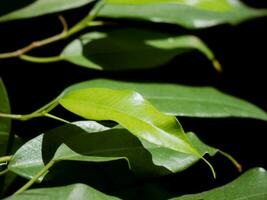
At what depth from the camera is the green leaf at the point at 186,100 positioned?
0.80 m

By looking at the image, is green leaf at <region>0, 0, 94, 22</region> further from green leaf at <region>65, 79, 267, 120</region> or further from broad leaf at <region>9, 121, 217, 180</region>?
broad leaf at <region>9, 121, 217, 180</region>

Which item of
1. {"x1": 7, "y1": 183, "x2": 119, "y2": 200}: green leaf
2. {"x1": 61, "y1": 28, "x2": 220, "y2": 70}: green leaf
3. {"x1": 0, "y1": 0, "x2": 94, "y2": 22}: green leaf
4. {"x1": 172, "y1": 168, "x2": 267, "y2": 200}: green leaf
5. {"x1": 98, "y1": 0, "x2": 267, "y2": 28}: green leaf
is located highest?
{"x1": 0, "y1": 0, "x2": 94, "y2": 22}: green leaf

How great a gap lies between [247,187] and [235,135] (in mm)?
644

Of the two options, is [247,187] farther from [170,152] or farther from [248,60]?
[248,60]

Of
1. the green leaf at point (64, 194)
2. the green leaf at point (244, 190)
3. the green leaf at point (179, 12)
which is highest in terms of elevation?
the green leaf at point (179, 12)

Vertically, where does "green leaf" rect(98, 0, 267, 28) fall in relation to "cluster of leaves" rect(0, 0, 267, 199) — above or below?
above

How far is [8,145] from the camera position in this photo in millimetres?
720

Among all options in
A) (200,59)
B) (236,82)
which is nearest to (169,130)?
(200,59)

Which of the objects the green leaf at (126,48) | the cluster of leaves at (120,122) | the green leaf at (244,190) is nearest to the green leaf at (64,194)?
the cluster of leaves at (120,122)

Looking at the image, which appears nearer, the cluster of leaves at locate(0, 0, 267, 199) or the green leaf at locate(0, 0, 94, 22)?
the cluster of leaves at locate(0, 0, 267, 199)

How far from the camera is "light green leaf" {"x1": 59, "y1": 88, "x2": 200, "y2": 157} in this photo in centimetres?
58

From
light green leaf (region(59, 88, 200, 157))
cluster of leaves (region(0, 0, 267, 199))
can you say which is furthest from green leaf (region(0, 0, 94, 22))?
light green leaf (region(59, 88, 200, 157))

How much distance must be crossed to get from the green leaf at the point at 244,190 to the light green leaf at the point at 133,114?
4.1 inches

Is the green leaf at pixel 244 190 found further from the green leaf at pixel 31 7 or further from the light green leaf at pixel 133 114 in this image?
the green leaf at pixel 31 7
